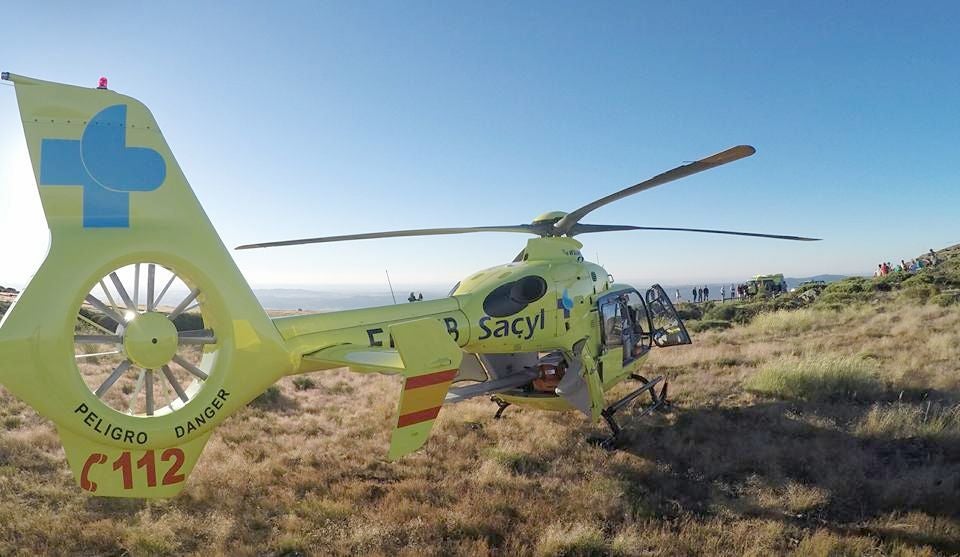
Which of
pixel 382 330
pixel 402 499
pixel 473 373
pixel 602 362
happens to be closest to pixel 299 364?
pixel 382 330

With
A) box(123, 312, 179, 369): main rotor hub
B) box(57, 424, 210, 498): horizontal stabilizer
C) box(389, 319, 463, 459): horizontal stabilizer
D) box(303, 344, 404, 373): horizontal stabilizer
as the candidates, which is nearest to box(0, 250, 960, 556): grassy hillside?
box(57, 424, 210, 498): horizontal stabilizer

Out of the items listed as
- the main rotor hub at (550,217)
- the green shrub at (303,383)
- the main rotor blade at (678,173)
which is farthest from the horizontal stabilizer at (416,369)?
the green shrub at (303,383)

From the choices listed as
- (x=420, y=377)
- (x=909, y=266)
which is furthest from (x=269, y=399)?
(x=909, y=266)

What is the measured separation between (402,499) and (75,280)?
4.44m

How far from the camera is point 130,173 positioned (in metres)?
4.65

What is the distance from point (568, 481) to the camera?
7.35 metres

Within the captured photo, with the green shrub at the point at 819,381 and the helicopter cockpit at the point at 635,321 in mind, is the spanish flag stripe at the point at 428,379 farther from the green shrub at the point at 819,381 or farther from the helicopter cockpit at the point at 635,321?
the green shrub at the point at 819,381

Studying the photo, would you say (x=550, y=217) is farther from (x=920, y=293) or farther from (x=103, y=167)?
(x=920, y=293)

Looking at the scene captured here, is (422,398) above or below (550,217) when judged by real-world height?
below

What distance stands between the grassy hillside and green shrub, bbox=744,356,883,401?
41 mm

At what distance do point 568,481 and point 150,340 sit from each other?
5646 mm

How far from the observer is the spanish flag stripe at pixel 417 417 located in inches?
188

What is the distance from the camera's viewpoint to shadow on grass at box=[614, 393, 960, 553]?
6133 millimetres

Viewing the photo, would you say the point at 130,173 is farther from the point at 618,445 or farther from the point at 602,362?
the point at 618,445
